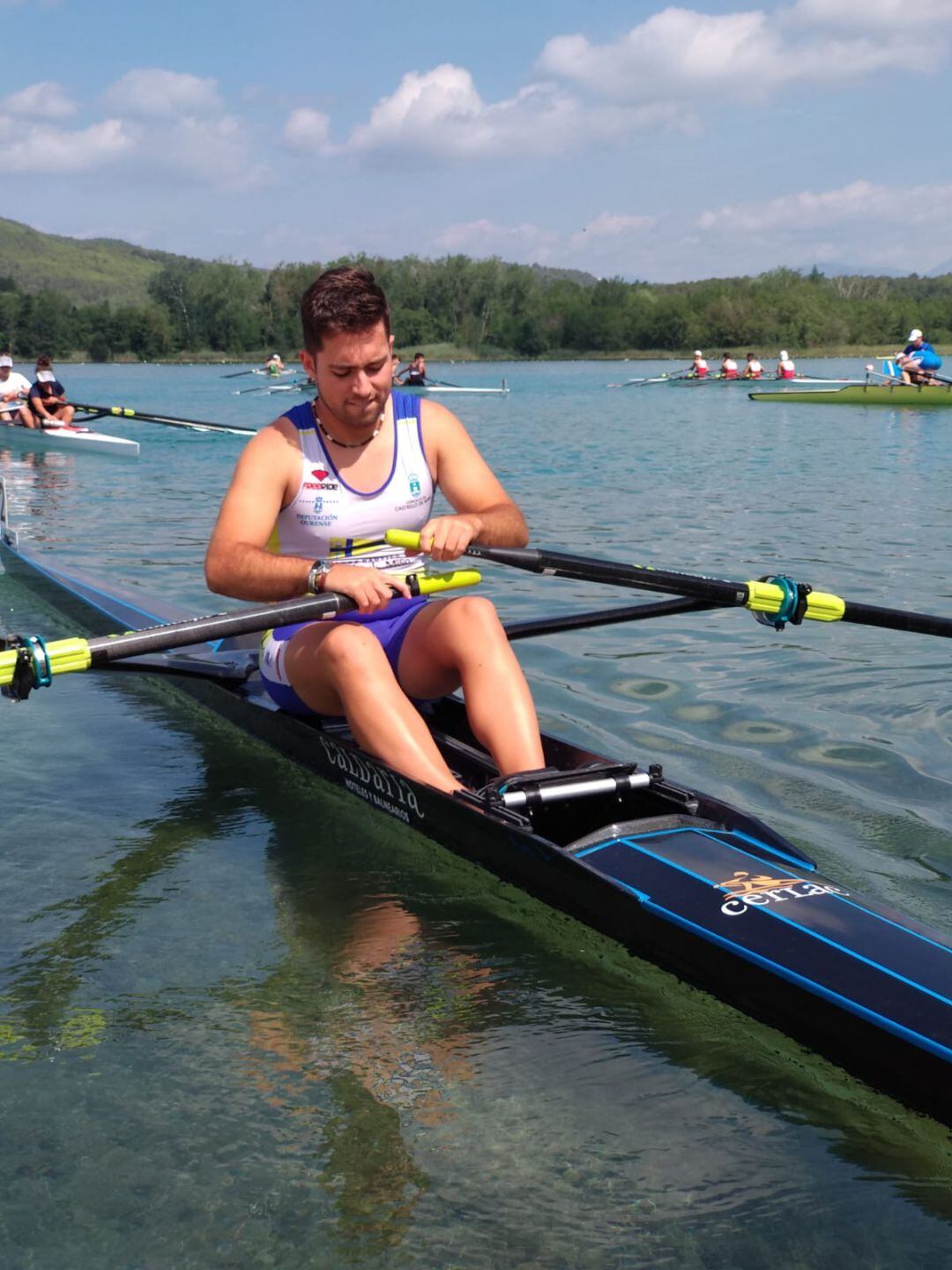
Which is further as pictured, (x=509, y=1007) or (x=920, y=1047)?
(x=509, y=1007)

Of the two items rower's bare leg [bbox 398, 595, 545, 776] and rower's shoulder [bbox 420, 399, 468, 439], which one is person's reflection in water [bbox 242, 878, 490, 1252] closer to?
rower's bare leg [bbox 398, 595, 545, 776]

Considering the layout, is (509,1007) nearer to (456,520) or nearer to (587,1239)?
(587,1239)

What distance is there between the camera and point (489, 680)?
13.0 feet

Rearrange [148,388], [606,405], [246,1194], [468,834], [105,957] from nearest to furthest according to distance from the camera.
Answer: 1. [246,1194]
2. [105,957]
3. [468,834]
4. [606,405]
5. [148,388]

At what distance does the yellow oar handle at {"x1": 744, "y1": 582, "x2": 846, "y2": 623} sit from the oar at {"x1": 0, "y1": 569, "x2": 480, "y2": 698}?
3.54 ft

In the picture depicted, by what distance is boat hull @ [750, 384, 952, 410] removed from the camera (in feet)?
93.2

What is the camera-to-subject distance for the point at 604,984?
337cm

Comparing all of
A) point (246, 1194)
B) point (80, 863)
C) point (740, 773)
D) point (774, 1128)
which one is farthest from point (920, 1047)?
point (80, 863)

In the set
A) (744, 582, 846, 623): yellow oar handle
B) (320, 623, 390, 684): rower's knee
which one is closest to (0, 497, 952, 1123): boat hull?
(320, 623, 390, 684): rower's knee

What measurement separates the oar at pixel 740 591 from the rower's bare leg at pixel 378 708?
43cm

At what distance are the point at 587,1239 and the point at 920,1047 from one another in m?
0.81

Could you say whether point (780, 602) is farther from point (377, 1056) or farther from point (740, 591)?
point (377, 1056)

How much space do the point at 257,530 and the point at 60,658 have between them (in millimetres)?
776

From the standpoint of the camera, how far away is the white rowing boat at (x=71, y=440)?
20.1 meters
